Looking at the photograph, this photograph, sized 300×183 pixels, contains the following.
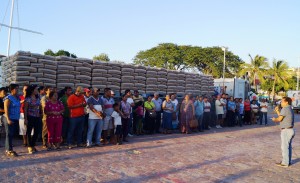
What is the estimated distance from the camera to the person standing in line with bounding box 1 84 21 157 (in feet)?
23.4

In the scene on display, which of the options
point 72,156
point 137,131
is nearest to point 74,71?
point 137,131

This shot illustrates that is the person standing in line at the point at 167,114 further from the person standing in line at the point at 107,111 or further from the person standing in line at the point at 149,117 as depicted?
the person standing in line at the point at 107,111

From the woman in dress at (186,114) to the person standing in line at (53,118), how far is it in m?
6.04

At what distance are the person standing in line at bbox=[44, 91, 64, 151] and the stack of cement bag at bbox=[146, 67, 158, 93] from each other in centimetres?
619

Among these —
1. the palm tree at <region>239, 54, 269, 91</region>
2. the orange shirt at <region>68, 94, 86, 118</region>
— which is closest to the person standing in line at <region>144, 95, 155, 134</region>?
the orange shirt at <region>68, 94, 86, 118</region>

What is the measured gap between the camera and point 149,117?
481 inches

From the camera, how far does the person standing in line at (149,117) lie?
12094 mm

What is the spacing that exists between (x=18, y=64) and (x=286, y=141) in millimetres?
8443

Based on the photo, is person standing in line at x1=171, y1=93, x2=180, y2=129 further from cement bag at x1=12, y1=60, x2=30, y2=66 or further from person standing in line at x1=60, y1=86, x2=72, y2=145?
cement bag at x1=12, y1=60, x2=30, y2=66

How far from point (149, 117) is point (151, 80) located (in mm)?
2405

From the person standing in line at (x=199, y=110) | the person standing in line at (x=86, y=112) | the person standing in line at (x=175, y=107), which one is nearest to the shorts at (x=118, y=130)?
the person standing in line at (x=86, y=112)

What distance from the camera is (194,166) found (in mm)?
6969

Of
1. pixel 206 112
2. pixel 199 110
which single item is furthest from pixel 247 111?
pixel 199 110

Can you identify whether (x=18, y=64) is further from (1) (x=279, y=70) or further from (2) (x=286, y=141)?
(1) (x=279, y=70)
